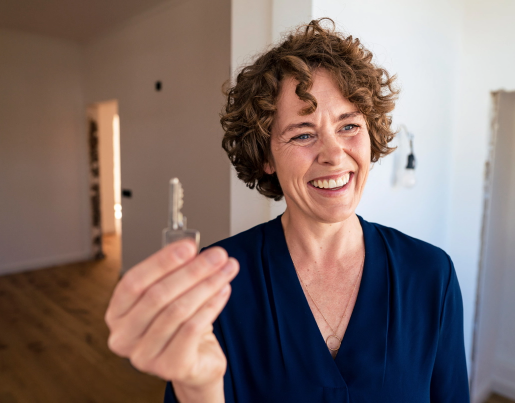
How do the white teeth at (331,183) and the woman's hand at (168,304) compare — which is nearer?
the woman's hand at (168,304)

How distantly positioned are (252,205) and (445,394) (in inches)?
36.6

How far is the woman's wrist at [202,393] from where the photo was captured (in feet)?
2.07

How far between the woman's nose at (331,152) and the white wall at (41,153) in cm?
483

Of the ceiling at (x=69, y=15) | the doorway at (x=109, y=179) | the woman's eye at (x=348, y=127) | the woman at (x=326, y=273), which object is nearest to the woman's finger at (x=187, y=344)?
the woman at (x=326, y=273)

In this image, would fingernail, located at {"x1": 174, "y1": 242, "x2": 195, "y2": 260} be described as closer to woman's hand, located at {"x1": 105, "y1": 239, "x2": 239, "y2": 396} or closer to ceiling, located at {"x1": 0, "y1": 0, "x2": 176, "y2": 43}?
woman's hand, located at {"x1": 105, "y1": 239, "x2": 239, "y2": 396}

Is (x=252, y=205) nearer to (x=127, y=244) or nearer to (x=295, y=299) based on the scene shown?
(x=295, y=299)

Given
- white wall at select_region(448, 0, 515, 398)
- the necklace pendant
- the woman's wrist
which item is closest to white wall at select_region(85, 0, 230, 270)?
white wall at select_region(448, 0, 515, 398)

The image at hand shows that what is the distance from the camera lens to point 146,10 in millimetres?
3730

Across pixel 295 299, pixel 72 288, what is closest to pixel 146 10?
pixel 72 288

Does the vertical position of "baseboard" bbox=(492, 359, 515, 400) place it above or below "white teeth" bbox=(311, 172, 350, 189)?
below

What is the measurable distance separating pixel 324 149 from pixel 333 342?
0.48 metres

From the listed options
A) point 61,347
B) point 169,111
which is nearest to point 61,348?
point 61,347

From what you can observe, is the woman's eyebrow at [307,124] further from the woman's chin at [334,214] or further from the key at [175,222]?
the key at [175,222]

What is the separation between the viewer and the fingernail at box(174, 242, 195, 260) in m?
0.46
